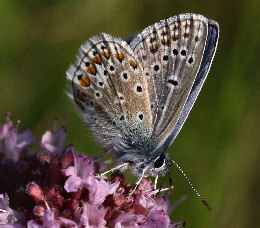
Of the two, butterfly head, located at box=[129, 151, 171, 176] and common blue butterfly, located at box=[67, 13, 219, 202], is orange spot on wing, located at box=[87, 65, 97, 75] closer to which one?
common blue butterfly, located at box=[67, 13, 219, 202]

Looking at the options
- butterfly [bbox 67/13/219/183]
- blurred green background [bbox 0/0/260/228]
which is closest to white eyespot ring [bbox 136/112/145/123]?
butterfly [bbox 67/13/219/183]

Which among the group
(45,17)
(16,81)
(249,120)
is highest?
(45,17)

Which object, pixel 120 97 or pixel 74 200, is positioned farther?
pixel 120 97

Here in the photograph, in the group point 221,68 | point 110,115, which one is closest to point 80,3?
point 221,68

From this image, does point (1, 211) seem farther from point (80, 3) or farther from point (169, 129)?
point (80, 3)

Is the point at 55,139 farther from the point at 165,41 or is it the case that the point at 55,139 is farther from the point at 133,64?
the point at 165,41

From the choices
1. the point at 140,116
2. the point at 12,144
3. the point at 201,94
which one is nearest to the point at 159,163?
the point at 140,116

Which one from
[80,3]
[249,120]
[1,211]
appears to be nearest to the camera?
[1,211]
